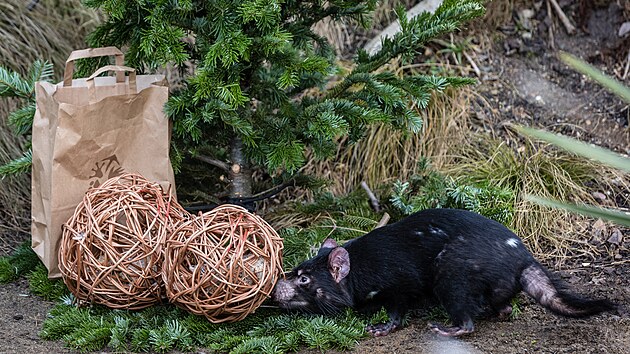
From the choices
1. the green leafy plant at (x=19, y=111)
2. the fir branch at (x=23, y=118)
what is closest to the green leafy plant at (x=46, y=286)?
the green leafy plant at (x=19, y=111)

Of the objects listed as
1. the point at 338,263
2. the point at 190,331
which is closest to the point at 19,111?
the point at 190,331

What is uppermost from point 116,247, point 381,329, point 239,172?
point 239,172

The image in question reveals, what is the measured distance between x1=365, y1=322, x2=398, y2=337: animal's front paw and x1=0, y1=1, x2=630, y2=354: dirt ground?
30 mm

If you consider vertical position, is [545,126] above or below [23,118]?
below

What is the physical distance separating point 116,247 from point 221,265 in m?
0.49

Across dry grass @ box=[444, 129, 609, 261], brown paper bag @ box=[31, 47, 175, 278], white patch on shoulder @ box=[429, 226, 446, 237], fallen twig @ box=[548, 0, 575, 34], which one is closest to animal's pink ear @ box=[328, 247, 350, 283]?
white patch on shoulder @ box=[429, 226, 446, 237]

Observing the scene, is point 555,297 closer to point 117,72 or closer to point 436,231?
point 436,231

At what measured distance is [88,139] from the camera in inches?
137

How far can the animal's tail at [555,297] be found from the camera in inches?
116

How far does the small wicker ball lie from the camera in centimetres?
309

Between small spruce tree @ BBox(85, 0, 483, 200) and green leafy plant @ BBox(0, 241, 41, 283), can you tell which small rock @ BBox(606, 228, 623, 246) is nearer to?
small spruce tree @ BBox(85, 0, 483, 200)

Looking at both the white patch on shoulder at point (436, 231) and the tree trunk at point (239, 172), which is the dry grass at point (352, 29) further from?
the white patch on shoulder at point (436, 231)

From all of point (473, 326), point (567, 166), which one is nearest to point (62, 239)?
point (473, 326)

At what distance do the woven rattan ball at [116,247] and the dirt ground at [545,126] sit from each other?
30cm
